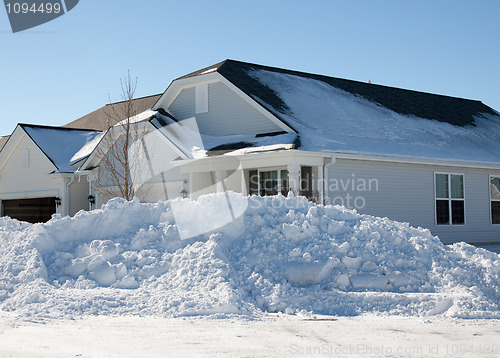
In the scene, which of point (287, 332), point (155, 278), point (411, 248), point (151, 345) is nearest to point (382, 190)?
point (411, 248)

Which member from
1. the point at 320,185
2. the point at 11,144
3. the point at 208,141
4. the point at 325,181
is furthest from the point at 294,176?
the point at 11,144

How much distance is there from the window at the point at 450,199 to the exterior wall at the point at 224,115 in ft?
20.2

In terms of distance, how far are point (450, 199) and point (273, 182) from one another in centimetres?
643

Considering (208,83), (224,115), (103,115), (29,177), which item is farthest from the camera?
(103,115)

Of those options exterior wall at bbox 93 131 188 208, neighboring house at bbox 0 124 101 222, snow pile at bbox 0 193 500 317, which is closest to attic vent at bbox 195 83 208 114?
exterior wall at bbox 93 131 188 208

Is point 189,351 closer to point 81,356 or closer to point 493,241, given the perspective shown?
point 81,356

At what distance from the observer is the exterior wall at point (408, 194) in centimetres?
1797

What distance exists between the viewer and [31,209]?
86.4 feet

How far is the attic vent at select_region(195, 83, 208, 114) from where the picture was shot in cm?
2064

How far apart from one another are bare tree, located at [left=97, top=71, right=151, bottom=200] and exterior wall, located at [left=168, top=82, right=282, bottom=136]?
1688mm

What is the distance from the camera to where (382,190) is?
61.9ft

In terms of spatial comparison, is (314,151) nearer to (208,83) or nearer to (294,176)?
(294,176)

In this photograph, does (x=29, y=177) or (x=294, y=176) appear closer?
(x=294, y=176)

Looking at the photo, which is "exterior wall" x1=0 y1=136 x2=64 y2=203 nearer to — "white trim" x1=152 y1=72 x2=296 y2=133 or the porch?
"white trim" x1=152 y1=72 x2=296 y2=133
